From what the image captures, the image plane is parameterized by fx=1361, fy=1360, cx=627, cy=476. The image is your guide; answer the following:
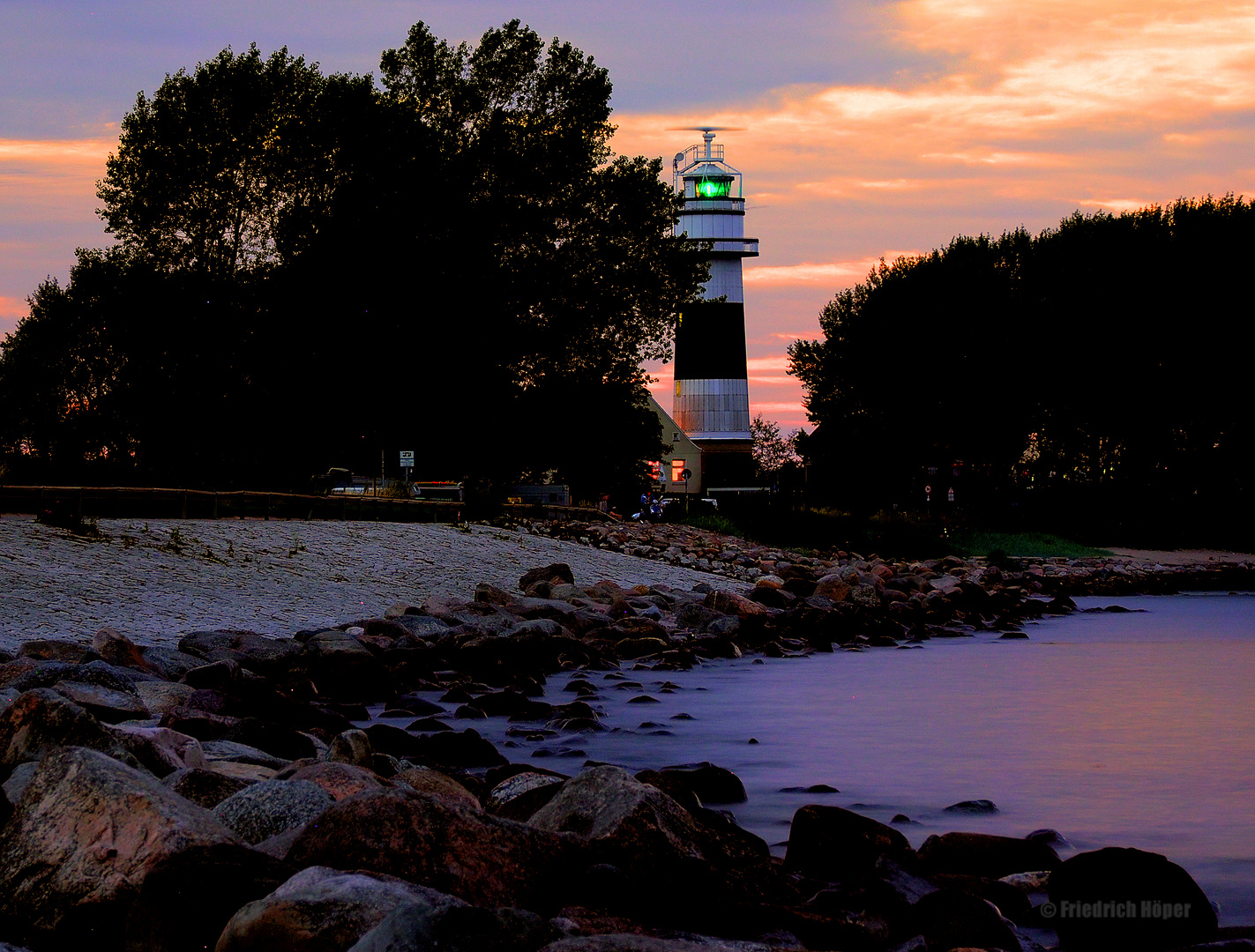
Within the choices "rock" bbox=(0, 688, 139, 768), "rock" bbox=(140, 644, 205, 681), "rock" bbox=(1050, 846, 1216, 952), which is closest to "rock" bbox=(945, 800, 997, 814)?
"rock" bbox=(1050, 846, 1216, 952)

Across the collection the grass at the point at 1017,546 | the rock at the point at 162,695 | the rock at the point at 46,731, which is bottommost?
the grass at the point at 1017,546

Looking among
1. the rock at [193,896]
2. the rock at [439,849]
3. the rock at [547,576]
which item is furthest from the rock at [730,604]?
the rock at [193,896]

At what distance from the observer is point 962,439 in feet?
163

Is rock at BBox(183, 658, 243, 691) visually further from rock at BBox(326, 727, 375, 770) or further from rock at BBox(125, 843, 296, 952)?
rock at BBox(125, 843, 296, 952)

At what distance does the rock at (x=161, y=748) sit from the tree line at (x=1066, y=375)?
4392 cm

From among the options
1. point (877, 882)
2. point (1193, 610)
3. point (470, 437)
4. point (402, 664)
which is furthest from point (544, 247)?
point (877, 882)

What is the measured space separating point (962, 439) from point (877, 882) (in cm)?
4581

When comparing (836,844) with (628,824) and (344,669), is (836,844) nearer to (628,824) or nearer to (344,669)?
(628,824)

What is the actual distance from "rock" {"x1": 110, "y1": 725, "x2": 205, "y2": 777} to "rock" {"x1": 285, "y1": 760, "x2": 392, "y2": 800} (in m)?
0.59

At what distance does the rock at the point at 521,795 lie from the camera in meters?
6.26

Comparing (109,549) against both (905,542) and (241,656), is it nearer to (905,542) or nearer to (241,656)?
(241,656)

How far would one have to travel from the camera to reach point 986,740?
1184cm

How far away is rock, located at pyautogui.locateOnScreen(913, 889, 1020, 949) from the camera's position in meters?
4.70

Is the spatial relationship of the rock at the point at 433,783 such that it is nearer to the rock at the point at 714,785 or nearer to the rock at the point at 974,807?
the rock at the point at 714,785
